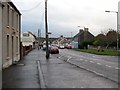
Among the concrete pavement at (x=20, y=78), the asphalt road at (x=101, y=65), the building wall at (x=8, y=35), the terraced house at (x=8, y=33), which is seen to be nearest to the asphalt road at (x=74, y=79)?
the concrete pavement at (x=20, y=78)

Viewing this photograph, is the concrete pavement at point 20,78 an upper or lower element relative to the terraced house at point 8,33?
lower

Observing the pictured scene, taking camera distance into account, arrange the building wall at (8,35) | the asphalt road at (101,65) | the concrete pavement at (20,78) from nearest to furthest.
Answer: the concrete pavement at (20,78)
the asphalt road at (101,65)
the building wall at (8,35)

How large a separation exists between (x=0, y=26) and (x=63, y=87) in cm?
879

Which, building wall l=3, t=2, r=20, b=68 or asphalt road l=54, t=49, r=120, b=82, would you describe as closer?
asphalt road l=54, t=49, r=120, b=82

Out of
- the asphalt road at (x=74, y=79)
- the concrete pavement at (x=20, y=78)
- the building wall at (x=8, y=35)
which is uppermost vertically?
the building wall at (x=8, y=35)

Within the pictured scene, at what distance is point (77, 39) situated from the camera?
126250mm

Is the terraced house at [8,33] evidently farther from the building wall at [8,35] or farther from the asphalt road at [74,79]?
the asphalt road at [74,79]

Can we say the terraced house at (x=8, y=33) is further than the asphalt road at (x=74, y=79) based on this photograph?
Yes

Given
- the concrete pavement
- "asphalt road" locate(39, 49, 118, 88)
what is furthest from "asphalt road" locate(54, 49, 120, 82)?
the concrete pavement

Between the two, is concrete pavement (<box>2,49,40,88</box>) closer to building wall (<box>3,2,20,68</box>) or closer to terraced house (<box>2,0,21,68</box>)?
terraced house (<box>2,0,21,68</box>)

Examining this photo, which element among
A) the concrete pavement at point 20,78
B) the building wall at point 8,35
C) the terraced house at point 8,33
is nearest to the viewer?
the concrete pavement at point 20,78

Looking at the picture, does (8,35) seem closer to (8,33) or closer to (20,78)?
(8,33)

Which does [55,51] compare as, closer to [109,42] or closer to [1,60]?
[109,42]

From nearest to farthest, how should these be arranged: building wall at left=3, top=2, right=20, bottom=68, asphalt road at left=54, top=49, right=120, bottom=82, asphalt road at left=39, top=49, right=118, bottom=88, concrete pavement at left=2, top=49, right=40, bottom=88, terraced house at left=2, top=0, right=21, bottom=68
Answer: asphalt road at left=39, top=49, right=118, bottom=88 < concrete pavement at left=2, top=49, right=40, bottom=88 < asphalt road at left=54, top=49, right=120, bottom=82 < terraced house at left=2, top=0, right=21, bottom=68 < building wall at left=3, top=2, right=20, bottom=68
